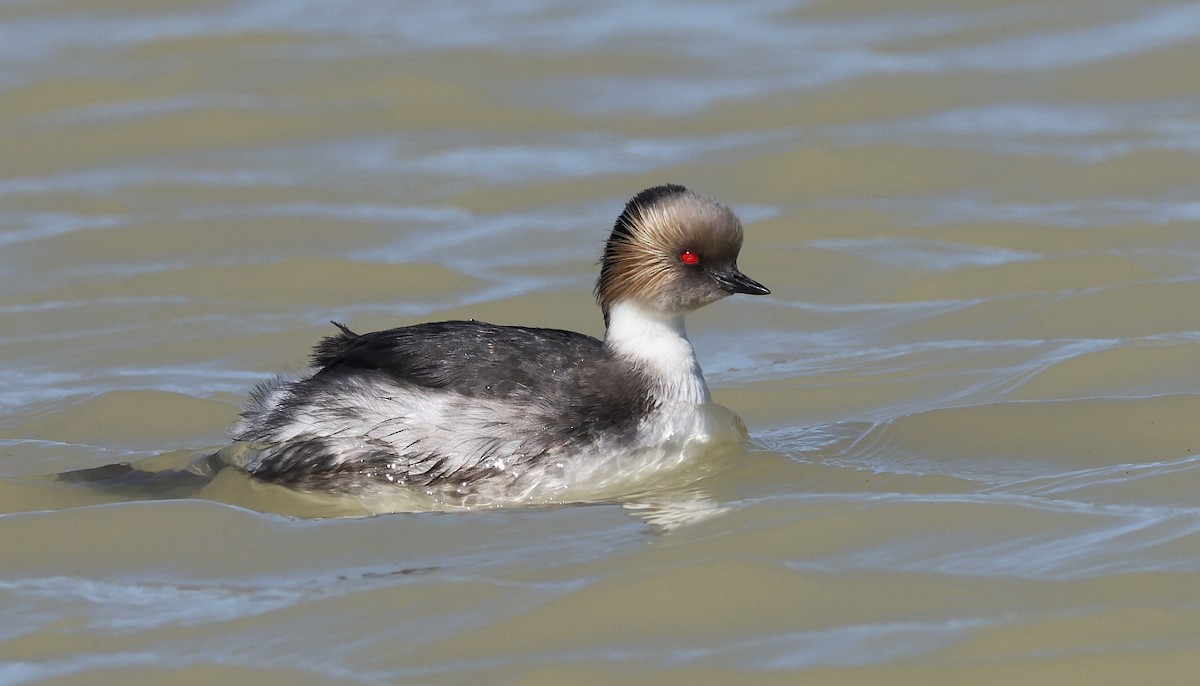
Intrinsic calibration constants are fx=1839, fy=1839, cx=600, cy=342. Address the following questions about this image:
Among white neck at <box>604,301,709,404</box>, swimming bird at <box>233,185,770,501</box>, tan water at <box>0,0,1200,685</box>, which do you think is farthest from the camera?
white neck at <box>604,301,709,404</box>

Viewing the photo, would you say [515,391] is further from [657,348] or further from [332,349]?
[332,349]

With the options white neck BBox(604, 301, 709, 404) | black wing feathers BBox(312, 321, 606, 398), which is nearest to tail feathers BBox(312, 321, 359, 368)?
black wing feathers BBox(312, 321, 606, 398)

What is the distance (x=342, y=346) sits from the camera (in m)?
7.60

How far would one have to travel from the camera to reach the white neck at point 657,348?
7.53 m

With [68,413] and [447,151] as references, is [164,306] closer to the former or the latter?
[68,413]

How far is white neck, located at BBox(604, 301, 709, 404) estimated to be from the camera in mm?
7527

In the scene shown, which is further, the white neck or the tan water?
the white neck

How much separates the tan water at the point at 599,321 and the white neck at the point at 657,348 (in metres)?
0.37

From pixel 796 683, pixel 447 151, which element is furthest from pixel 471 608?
pixel 447 151

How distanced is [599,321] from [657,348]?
2360mm

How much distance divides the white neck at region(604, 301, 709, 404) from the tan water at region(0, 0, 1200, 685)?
1.20ft

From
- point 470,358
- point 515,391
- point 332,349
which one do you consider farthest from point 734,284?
point 332,349

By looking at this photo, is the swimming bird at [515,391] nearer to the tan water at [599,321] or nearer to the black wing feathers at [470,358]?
the black wing feathers at [470,358]

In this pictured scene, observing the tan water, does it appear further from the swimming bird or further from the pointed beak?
the pointed beak
